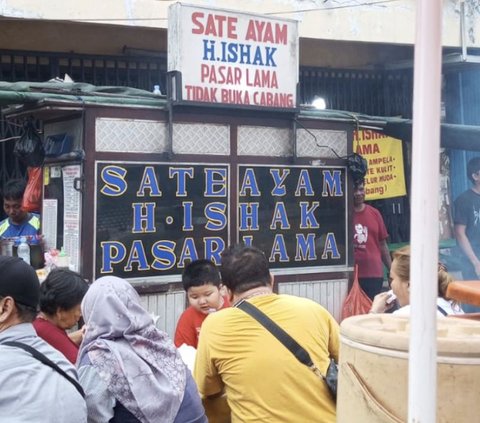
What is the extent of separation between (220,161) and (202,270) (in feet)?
5.60

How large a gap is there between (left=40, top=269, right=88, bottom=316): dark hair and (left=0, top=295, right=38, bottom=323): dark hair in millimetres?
918

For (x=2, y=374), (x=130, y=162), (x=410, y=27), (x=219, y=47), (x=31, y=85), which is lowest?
(x=2, y=374)

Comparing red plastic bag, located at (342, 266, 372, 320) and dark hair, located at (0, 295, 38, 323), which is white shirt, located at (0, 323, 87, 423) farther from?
red plastic bag, located at (342, 266, 372, 320)

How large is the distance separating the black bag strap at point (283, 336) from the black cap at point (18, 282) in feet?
3.19

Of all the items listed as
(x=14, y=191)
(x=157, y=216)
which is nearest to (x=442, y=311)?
(x=157, y=216)

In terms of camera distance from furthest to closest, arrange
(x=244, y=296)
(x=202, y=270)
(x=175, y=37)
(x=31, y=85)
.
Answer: (x=175, y=37)
(x=31, y=85)
(x=202, y=270)
(x=244, y=296)

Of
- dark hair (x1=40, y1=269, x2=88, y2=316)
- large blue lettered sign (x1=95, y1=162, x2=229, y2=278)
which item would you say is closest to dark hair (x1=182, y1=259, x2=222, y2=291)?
dark hair (x1=40, y1=269, x2=88, y2=316)

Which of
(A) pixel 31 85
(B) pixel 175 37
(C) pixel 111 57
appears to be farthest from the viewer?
(C) pixel 111 57

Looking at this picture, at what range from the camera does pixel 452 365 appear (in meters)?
1.77

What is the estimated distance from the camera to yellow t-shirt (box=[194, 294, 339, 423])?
3002 millimetres

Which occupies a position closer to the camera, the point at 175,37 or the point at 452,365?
the point at 452,365

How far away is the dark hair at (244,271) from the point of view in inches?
130

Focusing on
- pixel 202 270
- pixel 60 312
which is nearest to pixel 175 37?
pixel 202 270

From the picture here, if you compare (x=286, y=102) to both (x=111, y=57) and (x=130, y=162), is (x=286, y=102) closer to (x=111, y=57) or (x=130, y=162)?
(x=130, y=162)
